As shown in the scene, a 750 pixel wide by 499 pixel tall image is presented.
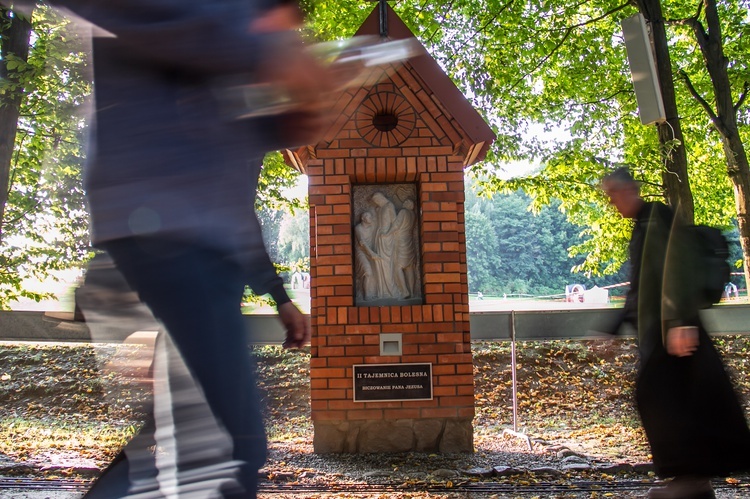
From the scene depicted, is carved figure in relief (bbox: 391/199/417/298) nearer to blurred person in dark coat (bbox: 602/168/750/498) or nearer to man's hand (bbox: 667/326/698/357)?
blurred person in dark coat (bbox: 602/168/750/498)

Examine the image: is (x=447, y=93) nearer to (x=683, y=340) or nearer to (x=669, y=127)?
(x=683, y=340)

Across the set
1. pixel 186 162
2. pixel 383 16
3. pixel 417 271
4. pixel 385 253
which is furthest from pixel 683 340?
pixel 383 16

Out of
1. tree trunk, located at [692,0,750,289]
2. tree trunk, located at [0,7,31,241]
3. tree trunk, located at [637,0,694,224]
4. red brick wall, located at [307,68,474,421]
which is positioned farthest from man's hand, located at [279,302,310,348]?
tree trunk, located at [692,0,750,289]

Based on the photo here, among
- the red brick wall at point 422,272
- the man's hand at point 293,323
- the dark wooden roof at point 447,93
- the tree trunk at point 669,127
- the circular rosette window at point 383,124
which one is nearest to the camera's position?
the man's hand at point 293,323

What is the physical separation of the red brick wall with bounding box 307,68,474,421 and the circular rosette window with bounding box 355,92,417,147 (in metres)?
0.06

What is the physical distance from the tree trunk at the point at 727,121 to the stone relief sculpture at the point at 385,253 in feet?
20.7

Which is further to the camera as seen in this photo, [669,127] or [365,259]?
[669,127]

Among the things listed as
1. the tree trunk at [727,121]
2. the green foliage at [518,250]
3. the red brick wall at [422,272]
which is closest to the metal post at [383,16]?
the red brick wall at [422,272]

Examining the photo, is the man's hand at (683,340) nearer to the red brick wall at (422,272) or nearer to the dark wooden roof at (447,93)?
the red brick wall at (422,272)

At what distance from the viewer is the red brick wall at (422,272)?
599 centimetres

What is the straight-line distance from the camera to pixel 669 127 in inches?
354

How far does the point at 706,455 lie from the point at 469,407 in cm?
289

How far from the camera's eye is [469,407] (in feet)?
19.6

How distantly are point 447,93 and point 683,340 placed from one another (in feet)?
12.2
